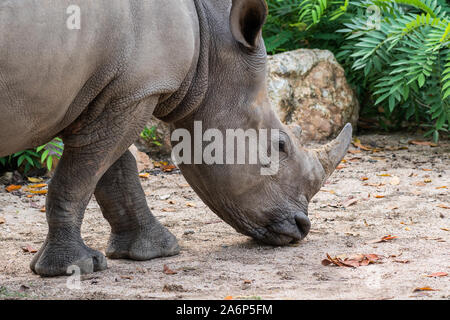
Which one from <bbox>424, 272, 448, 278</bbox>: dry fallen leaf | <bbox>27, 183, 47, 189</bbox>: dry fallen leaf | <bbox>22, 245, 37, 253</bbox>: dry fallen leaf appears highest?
<bbox>424, 272, 448, 278</bbox>: dry fallen leaf

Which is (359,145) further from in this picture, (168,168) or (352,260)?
(352,260)

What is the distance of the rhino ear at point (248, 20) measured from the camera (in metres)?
4.30

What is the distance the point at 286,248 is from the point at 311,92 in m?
4.32

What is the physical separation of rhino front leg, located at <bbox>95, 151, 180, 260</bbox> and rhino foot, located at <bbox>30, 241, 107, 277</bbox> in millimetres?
531

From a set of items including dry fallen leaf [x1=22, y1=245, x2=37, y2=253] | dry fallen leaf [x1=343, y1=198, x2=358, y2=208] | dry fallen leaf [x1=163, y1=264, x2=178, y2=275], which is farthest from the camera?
dry fallen leaf [x1=343, y1=198, x2=358, y2=208]

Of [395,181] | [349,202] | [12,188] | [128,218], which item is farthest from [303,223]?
[12,188]

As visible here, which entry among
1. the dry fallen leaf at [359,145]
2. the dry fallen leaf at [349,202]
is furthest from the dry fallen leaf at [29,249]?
the dry fallen leaf at [359,145]

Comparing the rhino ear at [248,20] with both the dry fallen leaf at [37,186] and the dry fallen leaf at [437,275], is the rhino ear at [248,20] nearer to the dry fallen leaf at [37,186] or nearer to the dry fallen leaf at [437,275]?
the dry fallen leaf at [437,275]

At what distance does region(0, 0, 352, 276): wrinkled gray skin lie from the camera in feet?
11.4

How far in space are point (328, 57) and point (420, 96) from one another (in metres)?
1.20

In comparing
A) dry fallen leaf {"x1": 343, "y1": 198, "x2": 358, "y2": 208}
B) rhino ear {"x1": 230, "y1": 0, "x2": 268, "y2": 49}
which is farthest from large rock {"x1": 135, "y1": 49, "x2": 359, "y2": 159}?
rhino ear {"x1": 230, "y1": 0, "x2": 268, "y2": 49}

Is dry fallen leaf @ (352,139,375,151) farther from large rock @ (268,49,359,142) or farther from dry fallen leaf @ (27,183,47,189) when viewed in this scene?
dry fallen leaf @ (27,183,47,189)
